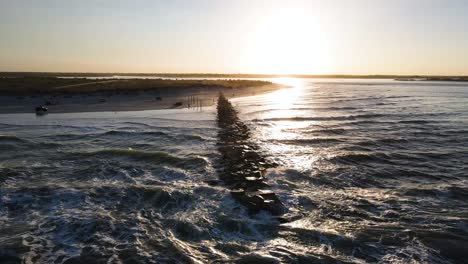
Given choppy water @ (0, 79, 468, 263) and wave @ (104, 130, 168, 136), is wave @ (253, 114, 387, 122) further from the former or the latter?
wave @ (104, 130, 168, 136)

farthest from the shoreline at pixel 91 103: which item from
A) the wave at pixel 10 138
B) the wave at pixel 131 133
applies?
the wave at pixel 10 138

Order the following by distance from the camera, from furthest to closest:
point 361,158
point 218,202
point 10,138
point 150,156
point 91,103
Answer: point 91,103 → point 10,138 → point 150,156 → point 361,158 → point 218,202

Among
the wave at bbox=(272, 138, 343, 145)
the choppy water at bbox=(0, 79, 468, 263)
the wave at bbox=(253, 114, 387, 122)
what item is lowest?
the choppy water at bbox=(0, 79, 468, 263)

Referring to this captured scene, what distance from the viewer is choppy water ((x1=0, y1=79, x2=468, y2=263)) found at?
9.15 metres

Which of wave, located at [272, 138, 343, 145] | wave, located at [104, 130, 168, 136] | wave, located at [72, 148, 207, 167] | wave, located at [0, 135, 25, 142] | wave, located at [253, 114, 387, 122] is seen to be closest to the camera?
wave, located at [72, 148, 207, 167]

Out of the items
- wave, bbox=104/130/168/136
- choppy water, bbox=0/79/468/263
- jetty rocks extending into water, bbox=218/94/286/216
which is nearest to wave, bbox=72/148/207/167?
choppy water, bbox=0/79/468/263

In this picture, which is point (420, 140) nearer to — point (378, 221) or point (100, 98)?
point (378, 221)

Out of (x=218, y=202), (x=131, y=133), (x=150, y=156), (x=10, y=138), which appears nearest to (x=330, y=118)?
(x=131, y=133)

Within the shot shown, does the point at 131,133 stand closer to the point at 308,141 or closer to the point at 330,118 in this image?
the point at 308,141

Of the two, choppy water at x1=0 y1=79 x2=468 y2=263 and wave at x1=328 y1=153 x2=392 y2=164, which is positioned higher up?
wave at x1=328 y1=153 x2=392 y2=164

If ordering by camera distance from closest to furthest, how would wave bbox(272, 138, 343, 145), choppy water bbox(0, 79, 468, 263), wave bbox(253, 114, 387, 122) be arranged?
choppy water bbox(0, 79, 468, 263) < wave bbox(272, 138, 343, 145) < wave bbox(253, 114, 387, 122)

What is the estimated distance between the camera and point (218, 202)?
12.7 meters

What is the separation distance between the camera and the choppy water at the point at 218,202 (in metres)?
9.15

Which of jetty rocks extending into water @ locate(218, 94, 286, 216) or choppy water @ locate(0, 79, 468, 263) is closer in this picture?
choppy water @ locate(0, 79, 468, 263)
